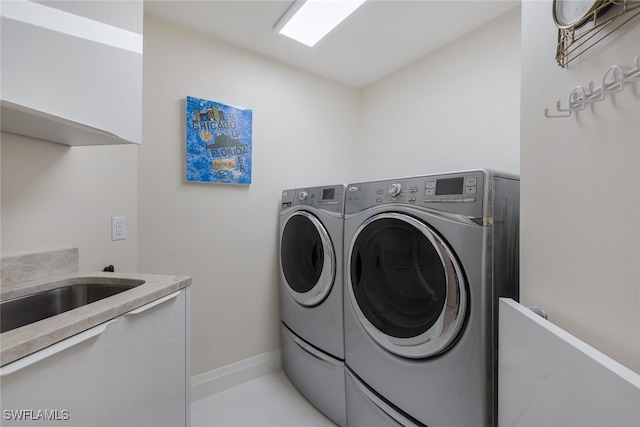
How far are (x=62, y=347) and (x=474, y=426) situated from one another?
1.34 metres

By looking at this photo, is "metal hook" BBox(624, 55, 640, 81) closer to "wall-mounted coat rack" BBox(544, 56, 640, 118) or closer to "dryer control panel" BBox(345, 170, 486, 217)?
"wall-mounted coat rack" BBox(544, 56, 640, 118)

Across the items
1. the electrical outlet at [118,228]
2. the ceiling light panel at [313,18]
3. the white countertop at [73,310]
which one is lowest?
the white countertop at [73,310]

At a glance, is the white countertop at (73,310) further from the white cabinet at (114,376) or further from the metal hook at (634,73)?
the metal hook at (634,73)

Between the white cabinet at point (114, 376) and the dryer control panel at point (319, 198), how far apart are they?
887mm

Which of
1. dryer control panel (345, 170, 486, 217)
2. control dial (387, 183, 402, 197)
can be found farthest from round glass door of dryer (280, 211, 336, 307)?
control dial (387, 183, 402, 197)

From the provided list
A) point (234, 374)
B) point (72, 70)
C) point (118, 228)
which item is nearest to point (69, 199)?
point (118, 228)

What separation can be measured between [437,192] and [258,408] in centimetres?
173

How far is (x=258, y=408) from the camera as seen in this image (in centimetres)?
181

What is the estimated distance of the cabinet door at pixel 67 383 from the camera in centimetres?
64

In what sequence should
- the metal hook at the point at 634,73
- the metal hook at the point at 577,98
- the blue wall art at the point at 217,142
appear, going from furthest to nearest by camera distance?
the blue wall art at the point at 217,142 < the metal hook at the point at 577,98 < the metal hook at the point at 634,73

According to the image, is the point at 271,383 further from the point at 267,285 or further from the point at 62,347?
the point at 62,347

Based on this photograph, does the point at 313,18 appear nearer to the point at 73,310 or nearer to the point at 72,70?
the point at 72,70

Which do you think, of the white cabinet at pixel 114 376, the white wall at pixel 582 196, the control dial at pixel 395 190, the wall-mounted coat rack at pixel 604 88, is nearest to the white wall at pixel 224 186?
the white cabinet at pixel 114 376

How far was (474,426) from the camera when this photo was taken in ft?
3.37
